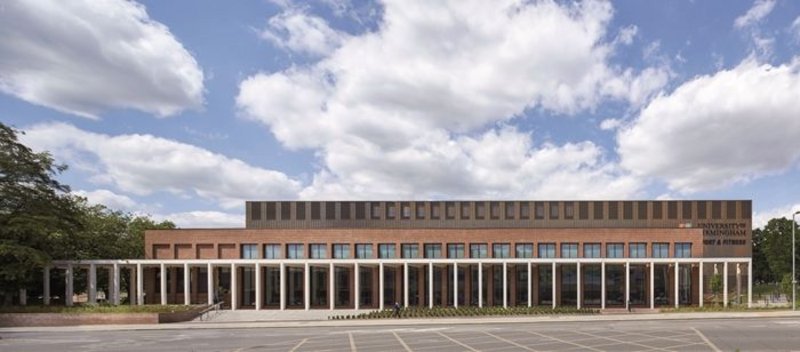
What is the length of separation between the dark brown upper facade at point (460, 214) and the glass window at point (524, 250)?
9.87 m

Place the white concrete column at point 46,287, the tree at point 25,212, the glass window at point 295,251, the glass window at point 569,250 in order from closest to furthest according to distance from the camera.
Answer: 1. the tree at point 25,212
2. the white concrete column at point 46,287
3. the glass window at point 295,251
4. the glass window at point 569,250

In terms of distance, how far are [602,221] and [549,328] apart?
38.8m

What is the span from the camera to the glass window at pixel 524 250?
197 ft

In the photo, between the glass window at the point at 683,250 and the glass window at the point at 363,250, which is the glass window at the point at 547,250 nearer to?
the glass window at the point at 683,250

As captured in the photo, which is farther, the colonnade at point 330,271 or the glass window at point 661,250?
the glass window at point 661,250

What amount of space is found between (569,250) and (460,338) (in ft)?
111

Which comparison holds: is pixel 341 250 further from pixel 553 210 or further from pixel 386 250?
pixel 553 210

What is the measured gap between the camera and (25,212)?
154 feet

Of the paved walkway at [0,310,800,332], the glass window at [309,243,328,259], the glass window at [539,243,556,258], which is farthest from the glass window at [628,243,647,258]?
the glass window at [309,243,328,259]

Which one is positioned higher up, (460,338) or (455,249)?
(455,249)

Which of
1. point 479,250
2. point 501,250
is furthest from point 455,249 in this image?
point 501,250

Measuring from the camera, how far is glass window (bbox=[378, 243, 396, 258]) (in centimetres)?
5969

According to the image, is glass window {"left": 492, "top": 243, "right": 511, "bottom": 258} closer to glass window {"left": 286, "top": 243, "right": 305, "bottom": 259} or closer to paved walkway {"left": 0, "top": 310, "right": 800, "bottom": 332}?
paved walkway {"left": 0, "top": 310, "right": 800, "bottom": 332}

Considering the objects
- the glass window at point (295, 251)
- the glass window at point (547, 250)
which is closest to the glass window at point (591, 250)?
the glass window at point (547, 250)
